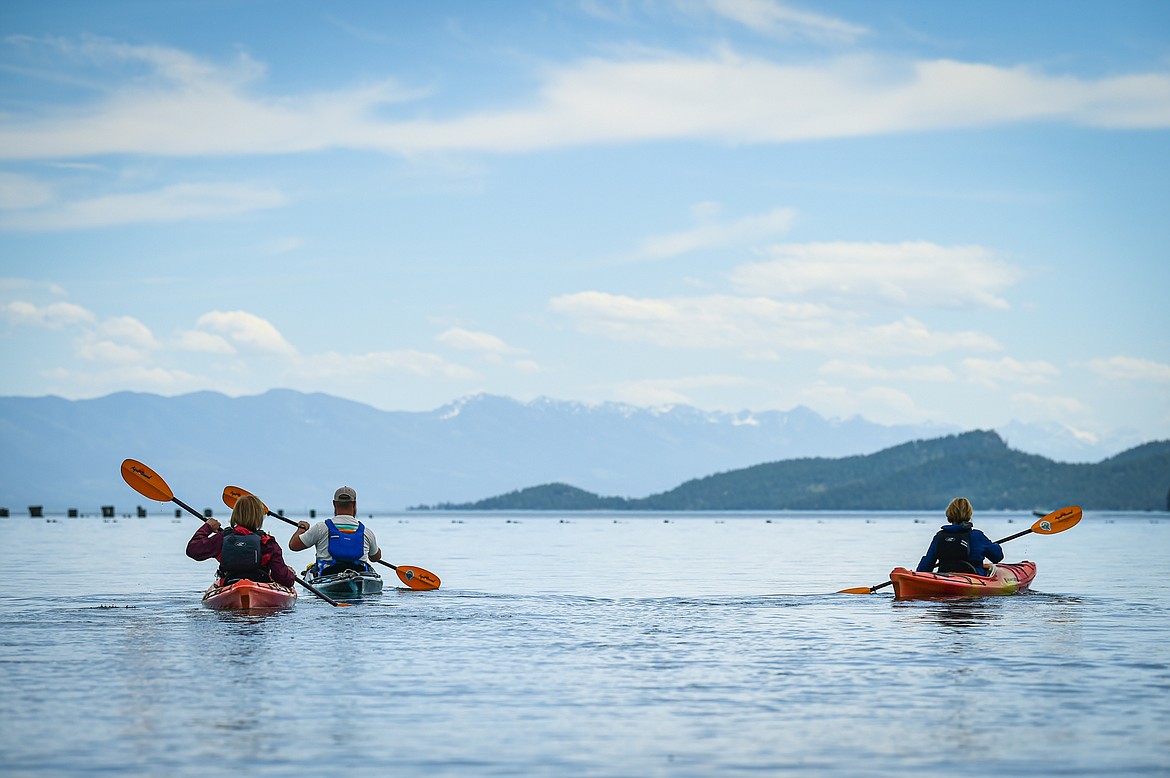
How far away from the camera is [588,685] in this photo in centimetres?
1772

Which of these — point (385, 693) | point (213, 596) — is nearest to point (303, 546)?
point (213, 596)

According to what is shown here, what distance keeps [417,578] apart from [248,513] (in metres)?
8.27

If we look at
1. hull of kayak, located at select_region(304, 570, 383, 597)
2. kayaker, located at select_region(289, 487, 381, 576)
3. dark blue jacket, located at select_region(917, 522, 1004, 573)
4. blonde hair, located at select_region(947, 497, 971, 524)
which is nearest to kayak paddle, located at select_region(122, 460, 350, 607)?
kayaker, located at select_region(289, 487, 381, 576)

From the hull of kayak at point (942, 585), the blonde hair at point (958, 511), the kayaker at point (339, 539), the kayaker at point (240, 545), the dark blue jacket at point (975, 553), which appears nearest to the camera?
the kayaker at point (240, 545)

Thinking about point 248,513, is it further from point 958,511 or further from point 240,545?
point 958,511

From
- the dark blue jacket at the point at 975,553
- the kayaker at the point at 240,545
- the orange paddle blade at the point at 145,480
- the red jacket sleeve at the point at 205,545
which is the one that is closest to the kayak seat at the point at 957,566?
the dark blue jacket at the point at 975,553

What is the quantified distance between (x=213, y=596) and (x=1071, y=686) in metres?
Answer: 16.9

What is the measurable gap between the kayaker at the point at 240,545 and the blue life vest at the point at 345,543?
2433 millimetres

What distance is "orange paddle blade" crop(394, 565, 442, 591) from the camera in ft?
112

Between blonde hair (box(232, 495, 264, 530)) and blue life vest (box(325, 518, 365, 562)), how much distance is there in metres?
3.04

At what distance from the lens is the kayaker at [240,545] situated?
2678cm

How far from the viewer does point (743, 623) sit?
1032 inches

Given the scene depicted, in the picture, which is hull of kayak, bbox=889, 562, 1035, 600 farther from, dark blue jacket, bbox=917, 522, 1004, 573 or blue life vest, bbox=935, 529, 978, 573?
dark blue jacket, bbox=917, 522, 1004, 573

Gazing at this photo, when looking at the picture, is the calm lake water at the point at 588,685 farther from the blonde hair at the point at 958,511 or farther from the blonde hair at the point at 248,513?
the blonde hair at the point at 958,511
